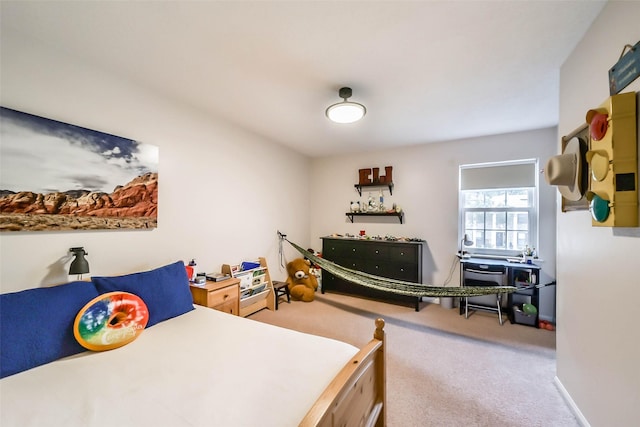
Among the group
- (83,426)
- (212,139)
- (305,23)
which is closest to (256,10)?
(305,23)

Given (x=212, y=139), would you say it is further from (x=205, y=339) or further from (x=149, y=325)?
(x=205, y=339)

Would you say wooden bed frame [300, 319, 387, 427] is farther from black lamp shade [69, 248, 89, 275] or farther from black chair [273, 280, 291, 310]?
black chair [273, 280, 291, 310]

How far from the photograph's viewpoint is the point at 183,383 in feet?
3.67

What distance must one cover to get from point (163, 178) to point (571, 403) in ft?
12.1

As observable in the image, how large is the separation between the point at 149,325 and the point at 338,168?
3.57m

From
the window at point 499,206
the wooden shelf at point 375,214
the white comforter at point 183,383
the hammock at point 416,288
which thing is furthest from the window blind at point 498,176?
the white comforter at point 183,383

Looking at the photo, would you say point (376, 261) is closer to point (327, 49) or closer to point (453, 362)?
point (453, 362)

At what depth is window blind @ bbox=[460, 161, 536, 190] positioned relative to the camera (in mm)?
3201

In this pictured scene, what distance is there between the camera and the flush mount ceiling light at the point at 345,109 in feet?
6.97

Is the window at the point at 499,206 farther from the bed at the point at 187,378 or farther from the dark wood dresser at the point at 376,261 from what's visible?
the bed at the point at 187,378

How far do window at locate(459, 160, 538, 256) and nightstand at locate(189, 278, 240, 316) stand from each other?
127 inches

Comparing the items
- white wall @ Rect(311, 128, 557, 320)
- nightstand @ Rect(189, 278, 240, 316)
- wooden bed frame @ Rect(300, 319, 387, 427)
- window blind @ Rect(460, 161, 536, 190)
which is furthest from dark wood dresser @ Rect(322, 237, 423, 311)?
wooden bed frame @ Rect(300, 319, 387, 427)

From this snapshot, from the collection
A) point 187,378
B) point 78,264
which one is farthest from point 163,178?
point 187,378

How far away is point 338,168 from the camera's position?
14.6 feet
